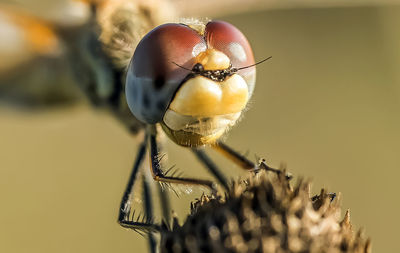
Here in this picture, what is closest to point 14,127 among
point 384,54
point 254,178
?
point 384,54

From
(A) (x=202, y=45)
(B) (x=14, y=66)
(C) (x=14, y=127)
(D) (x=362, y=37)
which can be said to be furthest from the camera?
(D) (x=362, y=37)

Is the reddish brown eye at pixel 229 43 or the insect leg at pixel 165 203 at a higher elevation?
the reddish brown eye at pixel 229 43

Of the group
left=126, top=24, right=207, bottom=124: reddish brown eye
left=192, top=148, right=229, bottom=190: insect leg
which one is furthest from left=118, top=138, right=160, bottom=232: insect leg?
left=126, top=24, right=207, bottom=124: reddish brown eye

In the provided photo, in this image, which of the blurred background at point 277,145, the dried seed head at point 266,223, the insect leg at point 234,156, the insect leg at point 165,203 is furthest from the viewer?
the blurred background at point 277,145

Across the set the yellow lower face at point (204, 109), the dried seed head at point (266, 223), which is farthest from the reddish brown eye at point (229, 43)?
the dried seed head at point (266, 223)

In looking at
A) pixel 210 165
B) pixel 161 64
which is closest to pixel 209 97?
pixel 161 64

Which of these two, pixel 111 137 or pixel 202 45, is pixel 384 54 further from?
pixel 202 45

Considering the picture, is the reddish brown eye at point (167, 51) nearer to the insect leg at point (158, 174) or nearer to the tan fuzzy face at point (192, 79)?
the tan fuzzy face at point (192, 79)
